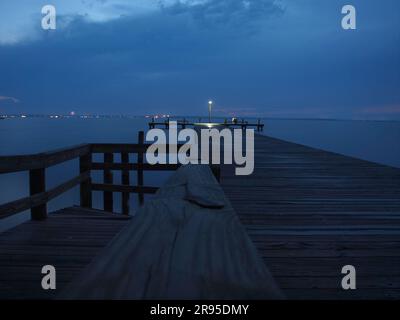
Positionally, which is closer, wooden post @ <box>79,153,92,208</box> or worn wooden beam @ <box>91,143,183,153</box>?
wooden post @ <box>79,153,92,208</box>

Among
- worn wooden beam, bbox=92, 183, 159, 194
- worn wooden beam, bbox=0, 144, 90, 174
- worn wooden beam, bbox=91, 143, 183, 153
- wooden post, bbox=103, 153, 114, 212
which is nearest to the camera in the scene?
worn wooden beam, bbox=0, 144, 90, 174

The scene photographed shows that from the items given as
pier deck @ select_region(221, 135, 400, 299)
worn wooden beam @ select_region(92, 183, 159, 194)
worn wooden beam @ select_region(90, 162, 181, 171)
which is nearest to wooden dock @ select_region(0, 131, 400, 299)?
pier deck @ select_region(221, 135, 400, 299)

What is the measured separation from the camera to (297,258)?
2818 mm

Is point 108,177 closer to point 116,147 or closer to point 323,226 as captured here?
point 116,147

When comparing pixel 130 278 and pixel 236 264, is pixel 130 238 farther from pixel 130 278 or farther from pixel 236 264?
pixel 236 264

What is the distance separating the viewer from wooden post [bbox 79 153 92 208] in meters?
6.74

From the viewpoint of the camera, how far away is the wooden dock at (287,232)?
2535mm

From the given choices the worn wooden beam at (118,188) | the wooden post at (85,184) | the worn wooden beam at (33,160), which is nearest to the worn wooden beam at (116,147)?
the wooden post at (85,184)

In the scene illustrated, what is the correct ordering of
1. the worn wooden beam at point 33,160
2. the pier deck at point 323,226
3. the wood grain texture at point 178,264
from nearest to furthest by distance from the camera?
the wood grain texture at point 178,264
the pier deck at point 323,226
the worn wooden beam at point 33,160

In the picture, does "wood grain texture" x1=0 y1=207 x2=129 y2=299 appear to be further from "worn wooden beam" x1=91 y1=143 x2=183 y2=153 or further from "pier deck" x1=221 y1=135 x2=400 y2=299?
"worn wooden beam" x1=91 y1=143 x2=183 y2=153

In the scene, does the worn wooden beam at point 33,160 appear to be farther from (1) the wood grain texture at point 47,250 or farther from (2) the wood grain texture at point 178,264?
(2) the wood grain texture at point 178,264

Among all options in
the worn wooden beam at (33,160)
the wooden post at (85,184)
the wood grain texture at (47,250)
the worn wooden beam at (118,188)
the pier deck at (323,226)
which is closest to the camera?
the pier deck at (323,226)

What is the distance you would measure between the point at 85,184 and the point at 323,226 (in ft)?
16.1
